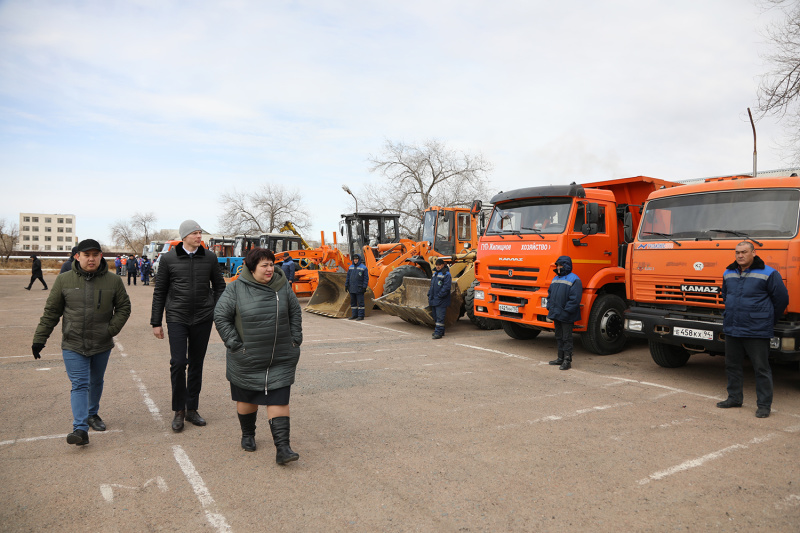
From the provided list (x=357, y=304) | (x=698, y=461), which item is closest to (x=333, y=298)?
(x=357, y=304)

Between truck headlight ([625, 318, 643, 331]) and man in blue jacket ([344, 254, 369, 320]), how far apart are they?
7.42 metres

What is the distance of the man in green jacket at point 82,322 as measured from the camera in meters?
4.62

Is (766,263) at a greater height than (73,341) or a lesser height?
greater

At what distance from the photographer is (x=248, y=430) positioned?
4.54 metres

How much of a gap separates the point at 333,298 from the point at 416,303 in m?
4.40

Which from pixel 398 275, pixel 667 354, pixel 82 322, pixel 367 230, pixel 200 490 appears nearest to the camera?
pixel 200 490

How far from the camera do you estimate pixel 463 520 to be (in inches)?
133

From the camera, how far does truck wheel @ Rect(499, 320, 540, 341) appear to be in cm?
1049

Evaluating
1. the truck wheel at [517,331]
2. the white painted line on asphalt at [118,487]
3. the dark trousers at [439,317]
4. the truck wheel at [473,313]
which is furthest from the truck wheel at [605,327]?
the white painted line on asphalt at [118,487]

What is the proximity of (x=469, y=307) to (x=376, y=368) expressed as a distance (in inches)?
146

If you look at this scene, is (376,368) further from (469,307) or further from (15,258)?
(15,258)

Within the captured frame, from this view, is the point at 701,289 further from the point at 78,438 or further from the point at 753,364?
the point at 78,438

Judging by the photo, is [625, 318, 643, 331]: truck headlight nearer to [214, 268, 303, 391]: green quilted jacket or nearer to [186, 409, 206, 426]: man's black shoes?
[214, 268, 303, 391]: green quilted jacket

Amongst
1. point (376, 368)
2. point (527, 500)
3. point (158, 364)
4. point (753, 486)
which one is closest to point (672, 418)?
point (753, 486)
